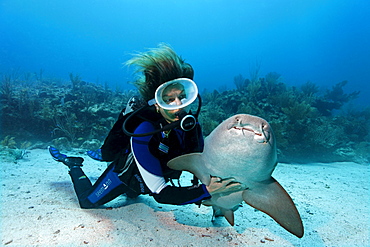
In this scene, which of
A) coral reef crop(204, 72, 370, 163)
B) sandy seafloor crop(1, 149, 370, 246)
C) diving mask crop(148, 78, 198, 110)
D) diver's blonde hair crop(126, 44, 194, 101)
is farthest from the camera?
coral reef crop(204, 72, 370, 163)

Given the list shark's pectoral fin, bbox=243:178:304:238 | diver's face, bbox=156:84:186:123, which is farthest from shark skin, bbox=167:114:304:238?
diver's face, bbox=156:84:186:123

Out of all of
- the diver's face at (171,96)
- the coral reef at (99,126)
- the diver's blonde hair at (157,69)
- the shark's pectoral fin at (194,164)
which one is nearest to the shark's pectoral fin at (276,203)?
the shark's pectoral fin at (194,164)

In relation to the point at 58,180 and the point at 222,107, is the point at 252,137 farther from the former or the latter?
the point at 222,107

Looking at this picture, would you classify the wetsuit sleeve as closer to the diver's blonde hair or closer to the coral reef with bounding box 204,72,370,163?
the diver's blonde hair

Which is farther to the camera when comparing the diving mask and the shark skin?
the diving mask

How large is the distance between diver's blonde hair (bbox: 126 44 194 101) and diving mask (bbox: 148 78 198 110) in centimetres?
21

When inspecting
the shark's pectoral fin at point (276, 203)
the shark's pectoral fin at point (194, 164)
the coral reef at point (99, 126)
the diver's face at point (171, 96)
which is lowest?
the coral reef at point (99, 126)

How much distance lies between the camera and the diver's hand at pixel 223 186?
1.95 m

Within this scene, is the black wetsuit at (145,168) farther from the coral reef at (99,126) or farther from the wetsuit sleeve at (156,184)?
the coral reef at (99,126)

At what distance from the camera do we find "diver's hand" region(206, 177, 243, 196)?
195cm

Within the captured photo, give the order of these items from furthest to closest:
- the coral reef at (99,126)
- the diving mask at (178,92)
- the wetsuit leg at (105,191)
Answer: the coral reef at (99,126), the wetsuit leg at (105,191), the diving mask at (178,92)

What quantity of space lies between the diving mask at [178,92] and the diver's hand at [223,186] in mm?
→ 991

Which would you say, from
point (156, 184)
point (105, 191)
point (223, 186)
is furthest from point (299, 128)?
point (105, 191)

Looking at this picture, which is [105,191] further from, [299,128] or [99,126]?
[299,128]
